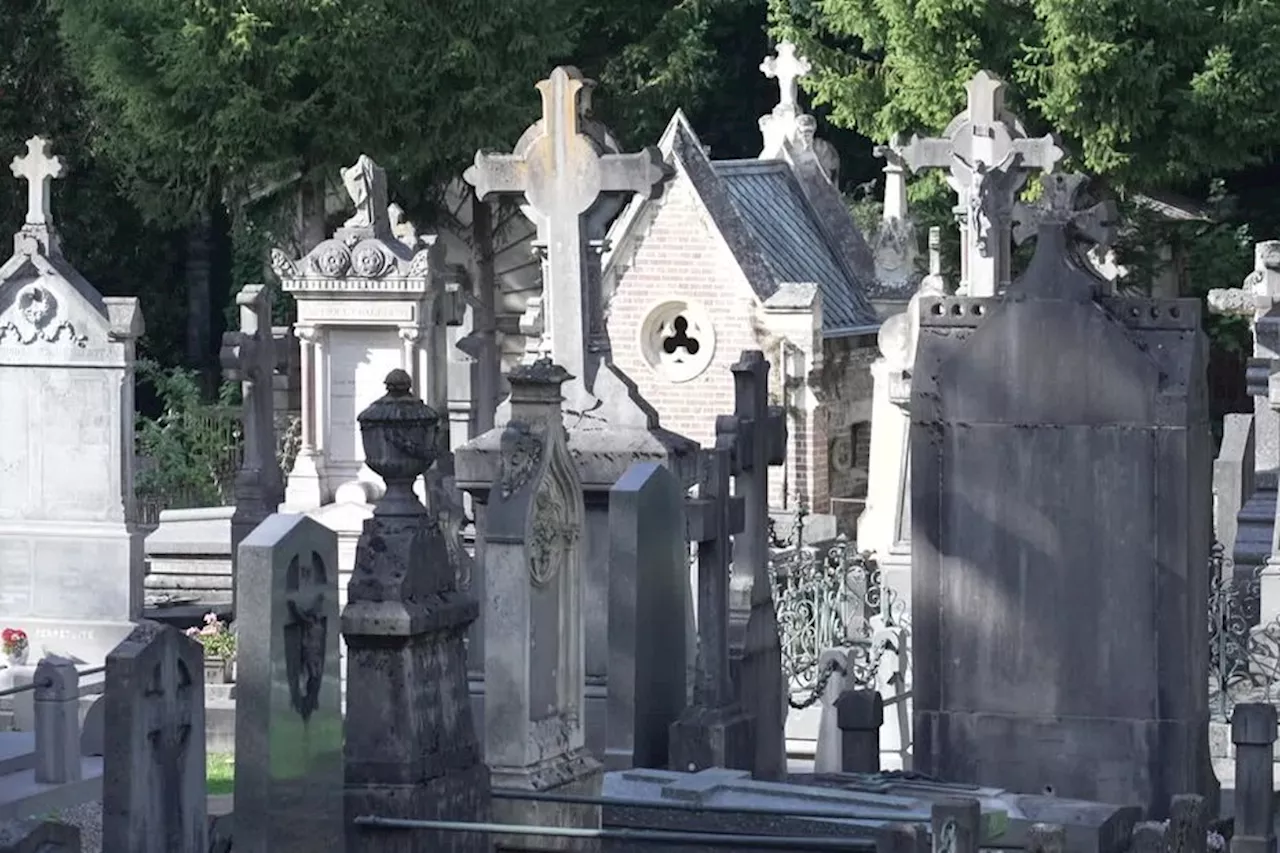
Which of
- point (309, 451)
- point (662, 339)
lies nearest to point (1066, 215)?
point (309, 451)

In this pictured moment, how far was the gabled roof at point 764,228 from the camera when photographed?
2839 cm

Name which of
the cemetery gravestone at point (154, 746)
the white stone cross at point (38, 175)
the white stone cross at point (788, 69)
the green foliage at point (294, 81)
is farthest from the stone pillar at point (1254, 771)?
the green foliage at point (294, 81)

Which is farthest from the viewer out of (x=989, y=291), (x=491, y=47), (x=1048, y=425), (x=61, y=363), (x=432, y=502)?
(x=491, y=47)

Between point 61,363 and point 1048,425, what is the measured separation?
27.0ft

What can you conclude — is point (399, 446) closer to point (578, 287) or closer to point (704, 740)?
point (704, 740)

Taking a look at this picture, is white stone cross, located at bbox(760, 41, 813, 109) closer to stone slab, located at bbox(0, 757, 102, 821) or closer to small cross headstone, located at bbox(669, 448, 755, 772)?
stone slab, located at bbox(0, 757, 102, 821)

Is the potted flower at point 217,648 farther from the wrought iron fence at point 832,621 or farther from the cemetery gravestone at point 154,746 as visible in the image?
the cemetery gravestone at point 154,746

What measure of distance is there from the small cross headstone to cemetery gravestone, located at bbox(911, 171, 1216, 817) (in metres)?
0.79

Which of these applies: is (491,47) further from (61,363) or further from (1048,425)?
(1048,425)

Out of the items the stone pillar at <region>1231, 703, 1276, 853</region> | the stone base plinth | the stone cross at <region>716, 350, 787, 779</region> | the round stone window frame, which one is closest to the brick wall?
the round stone window frame

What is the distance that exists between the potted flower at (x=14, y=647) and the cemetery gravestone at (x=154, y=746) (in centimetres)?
916

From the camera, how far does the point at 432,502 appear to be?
17562mm

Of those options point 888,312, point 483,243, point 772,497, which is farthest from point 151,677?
point 483,243

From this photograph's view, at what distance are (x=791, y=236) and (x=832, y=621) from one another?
45.2 ft
